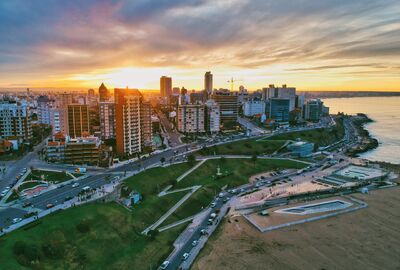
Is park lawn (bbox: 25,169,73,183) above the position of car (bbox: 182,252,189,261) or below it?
above

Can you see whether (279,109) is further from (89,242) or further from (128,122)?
(89,242)

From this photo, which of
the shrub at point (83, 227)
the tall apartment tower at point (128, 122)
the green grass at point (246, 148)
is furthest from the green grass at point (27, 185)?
the green grass at point (246, 148)

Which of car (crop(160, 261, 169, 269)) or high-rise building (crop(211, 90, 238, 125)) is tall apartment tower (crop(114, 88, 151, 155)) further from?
high-rise building (crop(211, 90, 238, 125))

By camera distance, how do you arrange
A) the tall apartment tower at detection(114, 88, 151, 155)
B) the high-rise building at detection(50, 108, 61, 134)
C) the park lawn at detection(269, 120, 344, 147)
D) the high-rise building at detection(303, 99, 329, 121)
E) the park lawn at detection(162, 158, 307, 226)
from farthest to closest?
the high-rise building at detection(303, 99, 329, 121)
the park lawn at detection(269, 120, 344, 147)
the high-rise building at detection(50, 108, 61, 134)
the tall apartment tower at detection(114, 88, 151, 155)
the park lawn at detection(162, 158, 307, 226)

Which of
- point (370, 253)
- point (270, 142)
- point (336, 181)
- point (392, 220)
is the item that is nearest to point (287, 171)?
point (336, 181)

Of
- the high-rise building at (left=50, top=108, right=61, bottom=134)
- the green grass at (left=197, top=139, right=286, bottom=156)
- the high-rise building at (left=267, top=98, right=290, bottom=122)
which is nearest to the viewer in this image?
the green grass at (left=197, top=139, right=286, bottom=156)

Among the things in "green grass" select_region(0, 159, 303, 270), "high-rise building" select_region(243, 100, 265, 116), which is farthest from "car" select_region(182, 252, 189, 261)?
"high-rise building" select_region(243, 100, 265, 116)

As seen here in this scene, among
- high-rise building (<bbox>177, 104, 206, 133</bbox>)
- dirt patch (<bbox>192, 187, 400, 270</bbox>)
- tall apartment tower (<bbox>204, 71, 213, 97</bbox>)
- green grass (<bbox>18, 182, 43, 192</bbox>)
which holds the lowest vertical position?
dirt patch (<bbox>192, 187, 400, 270</bbox>)

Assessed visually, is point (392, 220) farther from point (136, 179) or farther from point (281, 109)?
point (281, 109)
